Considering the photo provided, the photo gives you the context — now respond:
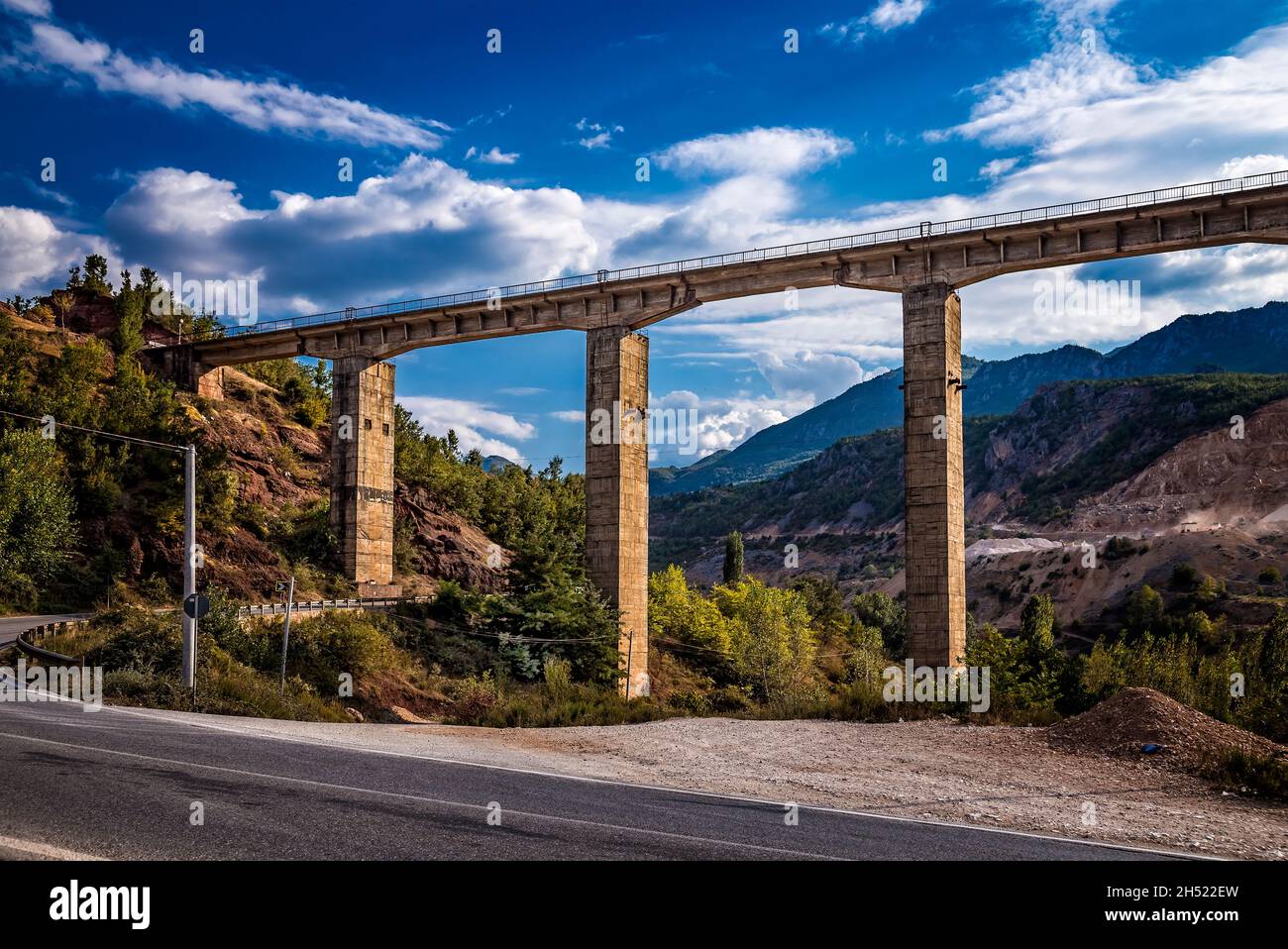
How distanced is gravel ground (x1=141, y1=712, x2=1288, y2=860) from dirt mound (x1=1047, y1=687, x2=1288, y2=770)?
347 mm

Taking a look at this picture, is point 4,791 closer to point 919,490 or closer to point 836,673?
point 919,490

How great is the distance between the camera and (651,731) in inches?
802

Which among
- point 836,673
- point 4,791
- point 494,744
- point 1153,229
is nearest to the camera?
point 4,791

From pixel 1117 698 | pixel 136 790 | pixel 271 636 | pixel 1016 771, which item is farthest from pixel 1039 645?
pixel 271 636

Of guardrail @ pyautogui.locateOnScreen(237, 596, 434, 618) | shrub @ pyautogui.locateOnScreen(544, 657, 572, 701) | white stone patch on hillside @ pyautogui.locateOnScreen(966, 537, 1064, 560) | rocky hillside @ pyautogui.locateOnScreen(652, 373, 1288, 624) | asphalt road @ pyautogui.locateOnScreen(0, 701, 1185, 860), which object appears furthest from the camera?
white stone patch on hillside @ pyautogui.locateOnScreen(966, 537, 1064, 560)

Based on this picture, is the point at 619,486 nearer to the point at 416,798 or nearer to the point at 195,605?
the point at 195,605

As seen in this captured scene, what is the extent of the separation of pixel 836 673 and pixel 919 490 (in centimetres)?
2962

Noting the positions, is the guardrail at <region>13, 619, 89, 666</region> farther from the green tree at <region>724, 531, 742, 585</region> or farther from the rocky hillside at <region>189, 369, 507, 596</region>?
the green tree at <region>724, 531, 742, 585</region>

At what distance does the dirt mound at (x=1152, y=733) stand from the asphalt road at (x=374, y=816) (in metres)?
5.52

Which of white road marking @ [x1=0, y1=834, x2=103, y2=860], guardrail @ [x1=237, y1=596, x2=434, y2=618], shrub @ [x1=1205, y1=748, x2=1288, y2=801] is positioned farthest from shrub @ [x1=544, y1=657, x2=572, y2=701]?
white road marking @ [x1=0, y1=834, x2=103, y2=860]

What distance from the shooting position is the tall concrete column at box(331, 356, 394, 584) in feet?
148

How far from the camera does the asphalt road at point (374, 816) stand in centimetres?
873

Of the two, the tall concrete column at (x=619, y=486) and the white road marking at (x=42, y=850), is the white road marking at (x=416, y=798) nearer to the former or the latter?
the white road marking at (x=42, y=850)

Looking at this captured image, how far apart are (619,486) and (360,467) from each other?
14458 millimetres
